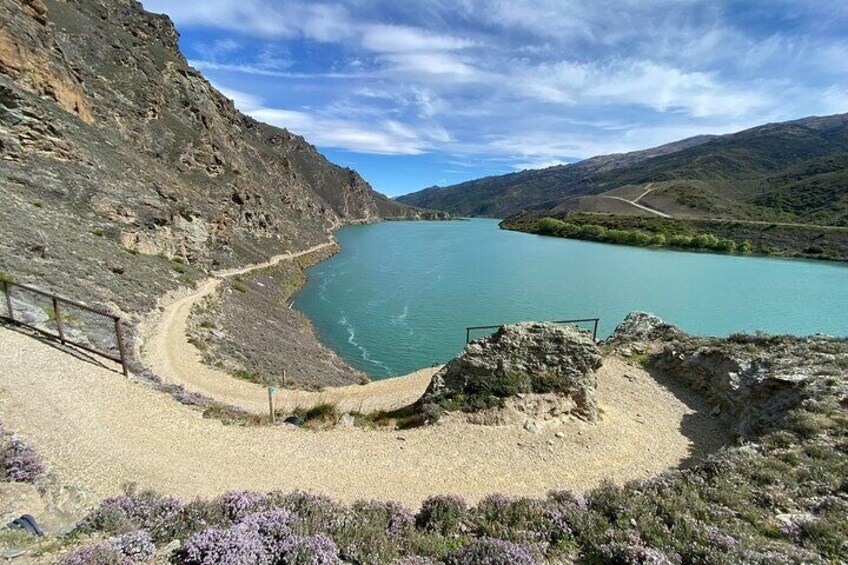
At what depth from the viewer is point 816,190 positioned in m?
119

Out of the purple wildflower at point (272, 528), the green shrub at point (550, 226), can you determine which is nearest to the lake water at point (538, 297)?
the purple wildflower at point (272, 528)

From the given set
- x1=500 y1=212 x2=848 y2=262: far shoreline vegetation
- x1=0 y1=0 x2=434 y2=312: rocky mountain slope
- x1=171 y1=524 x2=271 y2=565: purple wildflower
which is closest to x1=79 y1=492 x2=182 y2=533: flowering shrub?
x1=171 y1=524 x2=271 y2=565: purple wildflower

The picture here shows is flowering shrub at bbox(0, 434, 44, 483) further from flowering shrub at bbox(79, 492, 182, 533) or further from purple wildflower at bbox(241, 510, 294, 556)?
purple wildflower at bbox(241, 510, 294, 556)

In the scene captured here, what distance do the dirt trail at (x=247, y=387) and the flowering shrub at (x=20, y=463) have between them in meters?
7.01

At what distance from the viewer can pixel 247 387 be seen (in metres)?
16.8

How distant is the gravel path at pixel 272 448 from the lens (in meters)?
7.66

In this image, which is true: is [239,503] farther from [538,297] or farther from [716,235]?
[716,235]

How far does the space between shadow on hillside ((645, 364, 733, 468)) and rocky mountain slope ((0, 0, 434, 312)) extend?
24.8 m

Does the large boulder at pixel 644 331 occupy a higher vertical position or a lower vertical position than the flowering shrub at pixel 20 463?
lower

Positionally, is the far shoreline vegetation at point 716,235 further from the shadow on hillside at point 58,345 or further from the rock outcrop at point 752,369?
the shadow on hillside at point 58,345

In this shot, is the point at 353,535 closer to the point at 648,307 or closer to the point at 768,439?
the point at 768,439

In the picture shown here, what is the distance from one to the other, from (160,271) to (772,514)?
118 feet

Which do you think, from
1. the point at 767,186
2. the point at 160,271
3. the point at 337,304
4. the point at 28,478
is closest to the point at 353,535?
the point at 28,478

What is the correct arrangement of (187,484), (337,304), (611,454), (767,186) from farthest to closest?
(767,186) < (337,304) < (611,454) < (187,484)
